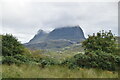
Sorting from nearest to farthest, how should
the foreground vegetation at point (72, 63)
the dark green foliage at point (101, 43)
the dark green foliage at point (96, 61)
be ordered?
the foreground vegetation at point (72, 63)
the dark green foliage at point (96, 61)
the dark green foliage at point (101, 43)

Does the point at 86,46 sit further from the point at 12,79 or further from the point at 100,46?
the point at 12,79

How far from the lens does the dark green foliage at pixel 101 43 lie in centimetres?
1719

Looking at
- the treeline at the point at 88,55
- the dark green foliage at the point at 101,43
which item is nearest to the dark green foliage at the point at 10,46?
the treeline at the point at 88,55

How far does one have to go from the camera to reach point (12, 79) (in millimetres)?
8445

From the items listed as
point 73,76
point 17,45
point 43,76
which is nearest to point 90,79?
point 73,76

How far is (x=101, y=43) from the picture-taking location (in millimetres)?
17500

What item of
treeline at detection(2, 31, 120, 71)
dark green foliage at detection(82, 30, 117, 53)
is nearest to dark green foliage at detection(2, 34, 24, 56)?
treeline at detection(2, 31, 120, 71)

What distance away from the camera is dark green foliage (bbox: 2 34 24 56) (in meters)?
17.8

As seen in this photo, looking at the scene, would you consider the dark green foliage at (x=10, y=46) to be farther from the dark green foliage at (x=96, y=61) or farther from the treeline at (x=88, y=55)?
the dark green foliage at (x=96, y=61)

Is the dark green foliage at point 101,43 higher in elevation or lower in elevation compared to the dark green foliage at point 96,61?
higher

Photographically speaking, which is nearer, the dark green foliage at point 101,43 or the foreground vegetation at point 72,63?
the foreground vegetation at point 72,63

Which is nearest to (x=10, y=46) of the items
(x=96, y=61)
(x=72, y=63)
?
(x=72, y=63)

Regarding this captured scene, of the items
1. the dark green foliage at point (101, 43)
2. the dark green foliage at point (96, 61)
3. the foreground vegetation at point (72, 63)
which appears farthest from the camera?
the dark green foliage at point (101, 43)

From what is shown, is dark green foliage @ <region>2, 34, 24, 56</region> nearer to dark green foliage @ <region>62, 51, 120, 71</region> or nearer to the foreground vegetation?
the foreground vegetation
